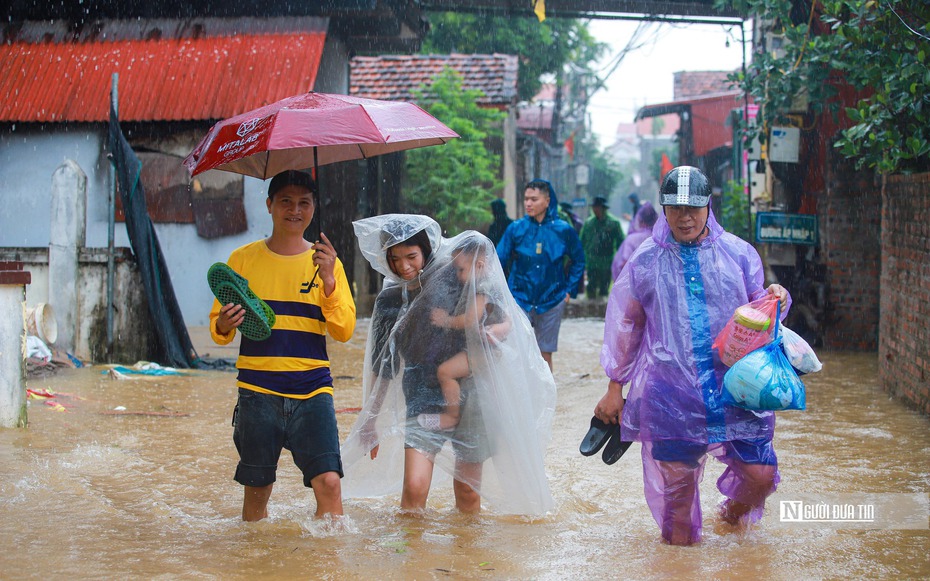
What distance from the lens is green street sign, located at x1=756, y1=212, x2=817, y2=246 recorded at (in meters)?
11.8

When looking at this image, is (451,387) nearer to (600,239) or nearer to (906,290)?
(906,290)

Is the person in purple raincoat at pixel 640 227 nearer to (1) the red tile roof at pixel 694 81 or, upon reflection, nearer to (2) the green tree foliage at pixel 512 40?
(2) the green tree foliage at pixel 512 40

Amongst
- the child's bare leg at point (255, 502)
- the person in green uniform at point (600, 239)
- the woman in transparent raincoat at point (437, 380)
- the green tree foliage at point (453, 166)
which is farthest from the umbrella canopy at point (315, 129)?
the green tree foliage at point (453, 166)

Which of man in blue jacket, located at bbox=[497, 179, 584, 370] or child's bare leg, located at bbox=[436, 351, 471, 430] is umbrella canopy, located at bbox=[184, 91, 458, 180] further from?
man in blue jacket, located at bbox=[497, 179, 584, 370]

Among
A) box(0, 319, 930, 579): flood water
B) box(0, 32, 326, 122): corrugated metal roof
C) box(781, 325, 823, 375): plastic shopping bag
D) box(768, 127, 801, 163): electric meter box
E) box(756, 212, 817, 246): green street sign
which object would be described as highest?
box(0, 32, 326, 122): corrugated metal roof

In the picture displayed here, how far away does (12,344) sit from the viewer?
6477 millimetres

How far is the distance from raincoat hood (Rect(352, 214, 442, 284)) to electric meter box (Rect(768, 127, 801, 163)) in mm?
8713

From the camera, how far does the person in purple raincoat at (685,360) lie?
161 inches

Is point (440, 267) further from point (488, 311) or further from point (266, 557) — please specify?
point (266, 557)

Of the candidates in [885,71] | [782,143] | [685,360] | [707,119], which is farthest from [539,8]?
[707,119]

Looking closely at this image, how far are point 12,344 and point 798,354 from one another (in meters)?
4.99

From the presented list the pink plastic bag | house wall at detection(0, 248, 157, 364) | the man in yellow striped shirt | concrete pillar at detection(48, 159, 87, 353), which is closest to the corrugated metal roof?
concrete pillar at detection(48, 159, 87, 353)

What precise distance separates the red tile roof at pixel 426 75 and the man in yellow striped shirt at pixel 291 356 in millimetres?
15278

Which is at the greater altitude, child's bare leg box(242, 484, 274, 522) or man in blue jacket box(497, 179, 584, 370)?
man in blue jacket box(497, 179, 584, 370)
